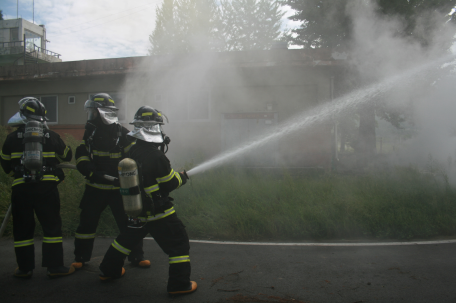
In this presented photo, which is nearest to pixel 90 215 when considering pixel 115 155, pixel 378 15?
pixel 115 155

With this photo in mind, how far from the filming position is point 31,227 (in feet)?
10.8

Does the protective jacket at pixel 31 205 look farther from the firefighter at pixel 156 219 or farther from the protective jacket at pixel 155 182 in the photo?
the protective jacket at pixel 155 182

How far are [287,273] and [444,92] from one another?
979 centimetres

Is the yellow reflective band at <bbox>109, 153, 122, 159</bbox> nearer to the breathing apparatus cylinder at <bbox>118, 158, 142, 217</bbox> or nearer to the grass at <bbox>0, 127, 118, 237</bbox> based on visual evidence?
the breathing apparatus cylinder at <bbox>118, 158, 142, 217</bbox>

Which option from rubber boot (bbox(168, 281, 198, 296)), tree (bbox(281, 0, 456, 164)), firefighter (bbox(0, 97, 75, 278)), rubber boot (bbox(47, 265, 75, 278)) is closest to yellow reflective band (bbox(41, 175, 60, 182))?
firefighter (bbox(0, 97, 75, 278))

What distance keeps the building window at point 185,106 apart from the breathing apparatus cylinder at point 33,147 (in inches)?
298

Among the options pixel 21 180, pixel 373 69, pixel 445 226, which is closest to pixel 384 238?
pixel 445 226

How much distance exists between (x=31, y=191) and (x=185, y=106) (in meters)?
7.86

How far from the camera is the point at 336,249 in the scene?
13.3 feet

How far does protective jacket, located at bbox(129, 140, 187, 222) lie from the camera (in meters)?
2.84

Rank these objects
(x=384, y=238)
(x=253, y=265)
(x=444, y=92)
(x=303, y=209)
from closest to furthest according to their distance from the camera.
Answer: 1. (x=253, y=265)
2. (x=384, y=238)
3. (x=303, y=209)
4. (x=444, y=92)

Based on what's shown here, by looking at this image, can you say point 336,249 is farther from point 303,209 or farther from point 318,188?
point 318,188

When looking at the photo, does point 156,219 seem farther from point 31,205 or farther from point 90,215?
point 31,205

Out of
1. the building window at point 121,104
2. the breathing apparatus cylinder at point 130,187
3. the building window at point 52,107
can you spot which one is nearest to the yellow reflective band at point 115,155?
the breathing apparatus cylinder at point 130,187
